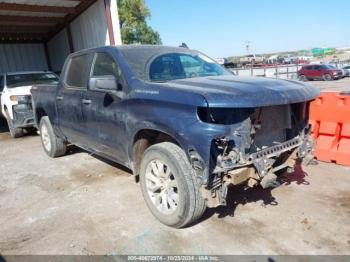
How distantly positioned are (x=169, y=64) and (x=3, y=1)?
9.92 meters

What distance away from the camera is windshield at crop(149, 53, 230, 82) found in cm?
407

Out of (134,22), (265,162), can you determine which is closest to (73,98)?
(265,162)

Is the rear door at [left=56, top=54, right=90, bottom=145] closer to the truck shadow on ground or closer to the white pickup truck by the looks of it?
the truck shadow on ground

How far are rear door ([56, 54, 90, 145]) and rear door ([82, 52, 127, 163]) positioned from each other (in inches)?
8.1

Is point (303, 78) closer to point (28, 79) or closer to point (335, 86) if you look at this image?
point (335, 86)

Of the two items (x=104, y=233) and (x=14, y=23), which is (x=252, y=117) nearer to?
(x=104, y=233)

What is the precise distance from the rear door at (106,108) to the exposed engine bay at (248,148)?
130 centimetres

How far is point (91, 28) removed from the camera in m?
13.0

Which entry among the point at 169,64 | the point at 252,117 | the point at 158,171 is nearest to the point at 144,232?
the point at 158,171

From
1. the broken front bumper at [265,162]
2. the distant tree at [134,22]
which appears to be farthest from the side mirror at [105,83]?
the distant tree at [134,22]

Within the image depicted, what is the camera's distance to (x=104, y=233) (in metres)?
3.60

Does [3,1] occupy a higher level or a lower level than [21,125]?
higher

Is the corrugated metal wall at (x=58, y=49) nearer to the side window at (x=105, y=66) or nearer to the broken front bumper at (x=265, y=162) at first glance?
the side window at (x=105, y=66)

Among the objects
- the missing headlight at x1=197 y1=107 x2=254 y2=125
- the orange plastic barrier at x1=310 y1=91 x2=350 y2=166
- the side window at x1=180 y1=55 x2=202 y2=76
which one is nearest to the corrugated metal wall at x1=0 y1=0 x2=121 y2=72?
the side window at x1=180 y1=55 x2=202 y2=76
